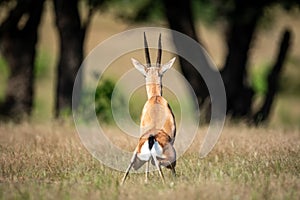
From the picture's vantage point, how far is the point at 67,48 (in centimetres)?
1836

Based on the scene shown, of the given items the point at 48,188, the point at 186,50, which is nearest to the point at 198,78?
the point at 186,50

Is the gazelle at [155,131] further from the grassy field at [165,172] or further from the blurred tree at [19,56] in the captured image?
the blurred tree at [19,56]

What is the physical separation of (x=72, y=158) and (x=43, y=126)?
16.8 ft

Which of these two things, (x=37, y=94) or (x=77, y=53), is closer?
(x=77, y=53)

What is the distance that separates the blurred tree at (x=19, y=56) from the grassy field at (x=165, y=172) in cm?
614

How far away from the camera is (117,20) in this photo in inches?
870

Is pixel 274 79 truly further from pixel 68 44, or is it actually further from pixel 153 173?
pixel 153 173

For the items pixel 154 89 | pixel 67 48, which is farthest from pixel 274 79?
pixel 154 89

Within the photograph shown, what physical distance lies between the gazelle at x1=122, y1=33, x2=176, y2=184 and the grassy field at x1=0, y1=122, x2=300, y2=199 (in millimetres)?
250

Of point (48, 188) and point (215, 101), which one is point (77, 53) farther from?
point (48, 188)

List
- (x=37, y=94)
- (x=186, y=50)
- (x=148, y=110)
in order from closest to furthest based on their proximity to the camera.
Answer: (x=148, y=110)
(x=186, y=50)
(x=37, y=94)

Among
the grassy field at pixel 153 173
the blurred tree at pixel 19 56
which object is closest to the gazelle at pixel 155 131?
the grassy field at pixel 153 173

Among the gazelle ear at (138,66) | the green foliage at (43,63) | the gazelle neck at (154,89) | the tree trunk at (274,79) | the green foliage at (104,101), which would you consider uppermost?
the green foliage at (43,63)

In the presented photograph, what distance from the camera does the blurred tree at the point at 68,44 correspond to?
693 inches
